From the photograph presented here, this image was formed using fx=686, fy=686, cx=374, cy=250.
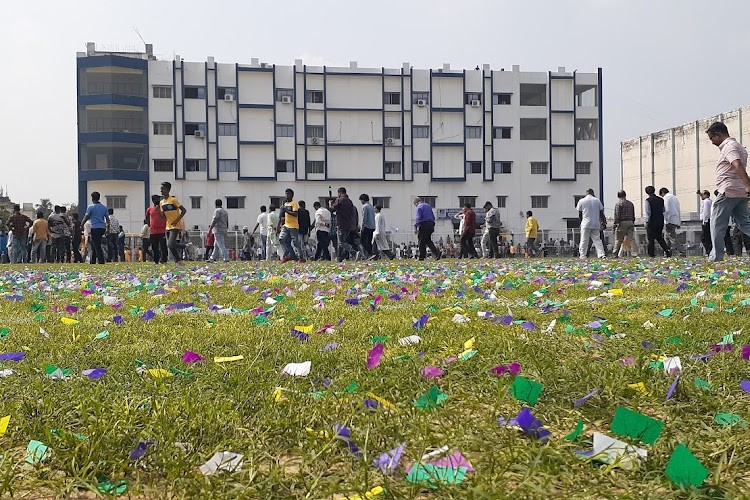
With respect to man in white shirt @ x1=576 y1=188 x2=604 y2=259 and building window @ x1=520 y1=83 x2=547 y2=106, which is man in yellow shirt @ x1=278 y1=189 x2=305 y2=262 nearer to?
man in white shirt @ x1=576 y1=188 x2=604 y2=259

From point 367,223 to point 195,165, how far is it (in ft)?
129

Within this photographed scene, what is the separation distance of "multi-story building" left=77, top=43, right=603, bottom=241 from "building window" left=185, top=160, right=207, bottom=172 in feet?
0.37

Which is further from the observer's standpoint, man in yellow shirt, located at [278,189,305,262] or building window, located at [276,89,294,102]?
building window, located at [276,89,294,102]

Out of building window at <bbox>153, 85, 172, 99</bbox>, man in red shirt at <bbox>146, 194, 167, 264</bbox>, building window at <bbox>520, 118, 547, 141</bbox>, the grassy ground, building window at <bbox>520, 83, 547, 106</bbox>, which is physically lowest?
the grassy ground

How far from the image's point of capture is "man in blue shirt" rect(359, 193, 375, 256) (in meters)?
17.9

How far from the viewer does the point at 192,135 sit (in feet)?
178

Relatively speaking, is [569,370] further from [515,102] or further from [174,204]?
[515,102]

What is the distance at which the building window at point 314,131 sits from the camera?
55.8 m

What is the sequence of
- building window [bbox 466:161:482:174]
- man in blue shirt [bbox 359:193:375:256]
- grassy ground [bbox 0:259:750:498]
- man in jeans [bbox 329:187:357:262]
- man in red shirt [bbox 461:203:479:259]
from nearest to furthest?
grassy ground [bbox 0:259:750:498], man in jeans [bbox 329:187:357:262], man in blue shirt [bbox 359:193:375:256], man in red shirt [bbox 461:203:479:259], building window [bbox 466:161:482:174]

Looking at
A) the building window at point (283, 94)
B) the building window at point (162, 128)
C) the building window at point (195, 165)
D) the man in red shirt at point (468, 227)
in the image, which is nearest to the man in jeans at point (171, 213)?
the man in red shirt at point (468, 227)

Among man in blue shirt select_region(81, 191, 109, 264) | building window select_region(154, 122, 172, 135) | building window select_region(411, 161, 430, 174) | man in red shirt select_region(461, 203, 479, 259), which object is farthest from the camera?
building window select_region(411, 161, 430, 174)

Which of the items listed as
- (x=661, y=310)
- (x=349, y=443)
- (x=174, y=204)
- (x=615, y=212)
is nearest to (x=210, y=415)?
(x=349, y=443)

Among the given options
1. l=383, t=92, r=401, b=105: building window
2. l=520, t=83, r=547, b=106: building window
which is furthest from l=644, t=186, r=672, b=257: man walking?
l=520, t=83, r=547, b=106: building window

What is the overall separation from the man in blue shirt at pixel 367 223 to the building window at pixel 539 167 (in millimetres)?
42154
